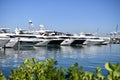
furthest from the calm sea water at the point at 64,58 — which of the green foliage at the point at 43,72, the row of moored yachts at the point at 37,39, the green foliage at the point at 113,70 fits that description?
the green foliage at the point at 113,70

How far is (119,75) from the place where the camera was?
2244 mm

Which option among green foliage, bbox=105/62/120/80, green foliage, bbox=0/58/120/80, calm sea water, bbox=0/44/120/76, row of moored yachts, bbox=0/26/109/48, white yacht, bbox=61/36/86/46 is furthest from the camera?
white yacht, bbox=61/36/86/46

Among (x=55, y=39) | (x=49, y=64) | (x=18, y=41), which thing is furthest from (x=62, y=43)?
(x=49, y=64)

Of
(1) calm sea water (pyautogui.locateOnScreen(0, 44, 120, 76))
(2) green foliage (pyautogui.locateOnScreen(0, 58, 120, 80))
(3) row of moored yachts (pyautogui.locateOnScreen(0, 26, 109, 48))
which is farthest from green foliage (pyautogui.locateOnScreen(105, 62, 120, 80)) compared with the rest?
(3) row of moored yachts (pyautogui.locateOnScreen(0, 26, 109, 48))

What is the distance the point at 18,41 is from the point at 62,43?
68.4ft

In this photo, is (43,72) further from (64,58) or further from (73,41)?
(73,41)

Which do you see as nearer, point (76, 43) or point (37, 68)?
point (37, 68)

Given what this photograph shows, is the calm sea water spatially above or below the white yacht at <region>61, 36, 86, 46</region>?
below

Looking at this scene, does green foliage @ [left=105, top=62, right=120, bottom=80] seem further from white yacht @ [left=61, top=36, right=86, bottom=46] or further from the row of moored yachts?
white yacht @ [left=61, top=36, right=86, bottom=46]

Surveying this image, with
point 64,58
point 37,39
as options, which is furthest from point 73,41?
point 64,58

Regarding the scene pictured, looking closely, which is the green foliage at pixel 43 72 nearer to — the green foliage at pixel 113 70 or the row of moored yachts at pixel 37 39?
the green foliage at pixel 113 70

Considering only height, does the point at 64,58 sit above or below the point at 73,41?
below

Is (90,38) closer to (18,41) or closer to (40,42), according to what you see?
(40,42)

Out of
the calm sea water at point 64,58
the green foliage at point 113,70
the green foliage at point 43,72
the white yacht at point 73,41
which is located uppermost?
the green foliage at point 113,70
